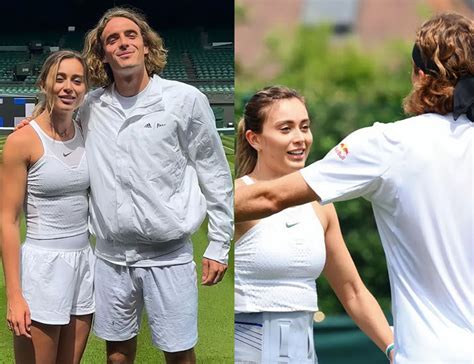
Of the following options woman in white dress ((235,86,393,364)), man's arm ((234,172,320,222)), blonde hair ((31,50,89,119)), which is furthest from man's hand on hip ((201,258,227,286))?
man's arm ((234,172,320,222))

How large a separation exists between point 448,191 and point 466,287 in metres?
0.21

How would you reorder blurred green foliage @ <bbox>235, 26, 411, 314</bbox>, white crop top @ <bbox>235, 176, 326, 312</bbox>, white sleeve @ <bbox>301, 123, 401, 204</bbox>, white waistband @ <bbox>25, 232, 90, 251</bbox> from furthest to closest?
blurred green foliage @ <bbox>235, 26, 411, 314</bbox> < white waistband @ <bbox>25, 232, 90, 251</bbox> < white crop top @ <bbox>235, 176, 326, 312</bbox> < white sleeve @ <bbox>301, 123, 401, 204</bbox>

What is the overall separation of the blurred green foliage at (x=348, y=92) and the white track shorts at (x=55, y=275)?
52.2 inches

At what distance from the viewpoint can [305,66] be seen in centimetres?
384

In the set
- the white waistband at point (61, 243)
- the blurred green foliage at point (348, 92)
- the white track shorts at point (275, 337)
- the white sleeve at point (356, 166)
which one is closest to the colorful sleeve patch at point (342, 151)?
the white sleeve at point (356, 166)

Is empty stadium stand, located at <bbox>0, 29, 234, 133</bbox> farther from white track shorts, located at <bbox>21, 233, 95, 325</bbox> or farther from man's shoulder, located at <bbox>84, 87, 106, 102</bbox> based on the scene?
white track shorts, located at <bbox>21, 233, 95, 325</bbox>

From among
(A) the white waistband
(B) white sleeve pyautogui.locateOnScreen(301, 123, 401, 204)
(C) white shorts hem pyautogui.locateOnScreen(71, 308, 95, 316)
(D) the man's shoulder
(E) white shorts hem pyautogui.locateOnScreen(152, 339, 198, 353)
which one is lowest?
(E) white shorts hem pyautogui.locateOnScreen(152, 339, 198, 353)

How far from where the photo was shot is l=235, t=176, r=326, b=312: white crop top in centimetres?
242

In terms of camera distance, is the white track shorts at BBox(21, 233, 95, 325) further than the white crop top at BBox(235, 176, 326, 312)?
Yes

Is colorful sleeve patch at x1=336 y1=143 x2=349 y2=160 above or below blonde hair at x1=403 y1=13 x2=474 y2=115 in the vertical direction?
below

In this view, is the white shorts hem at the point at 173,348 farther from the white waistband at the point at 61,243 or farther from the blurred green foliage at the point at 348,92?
the blurred green foliage at the point at 348,92

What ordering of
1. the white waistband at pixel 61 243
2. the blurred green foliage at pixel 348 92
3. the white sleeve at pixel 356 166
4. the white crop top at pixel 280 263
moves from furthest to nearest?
the blurred green foliage at pixel 348 92, the white waistband at pixel 61 243, the white crop top at pixel 280 263, the white sleeve at pixel 356 166

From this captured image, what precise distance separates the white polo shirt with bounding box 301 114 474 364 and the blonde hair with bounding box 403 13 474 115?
0.15 ft

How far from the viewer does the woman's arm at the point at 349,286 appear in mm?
2541
